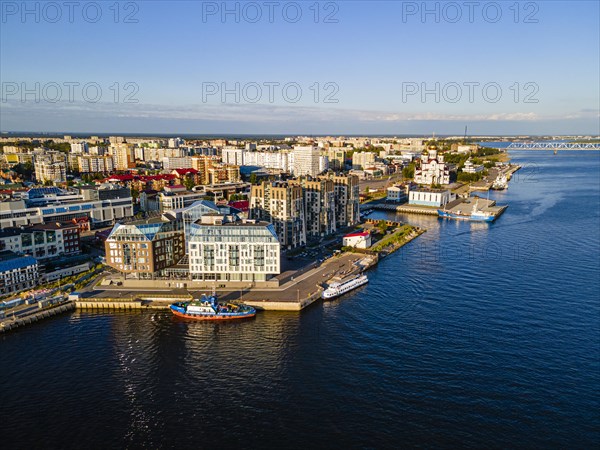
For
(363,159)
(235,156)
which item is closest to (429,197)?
(363,159)

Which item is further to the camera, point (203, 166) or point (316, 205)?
point (203, 166)

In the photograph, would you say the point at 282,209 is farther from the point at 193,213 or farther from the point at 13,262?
the point at 13,262

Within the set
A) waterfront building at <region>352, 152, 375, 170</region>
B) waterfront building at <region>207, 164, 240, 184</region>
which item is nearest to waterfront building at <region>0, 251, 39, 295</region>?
waterfront building at <region>207, 164, 240, 184</region>

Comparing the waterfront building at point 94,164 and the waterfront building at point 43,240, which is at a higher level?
the waterfront building at point 94,164

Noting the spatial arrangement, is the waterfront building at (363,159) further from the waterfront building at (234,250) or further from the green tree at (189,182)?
the waterfront building at (234,250)

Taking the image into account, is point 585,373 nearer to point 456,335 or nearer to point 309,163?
point 456,335

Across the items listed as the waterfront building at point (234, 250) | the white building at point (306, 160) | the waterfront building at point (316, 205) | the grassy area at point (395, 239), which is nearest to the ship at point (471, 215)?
the grassy area at point (395, 239)

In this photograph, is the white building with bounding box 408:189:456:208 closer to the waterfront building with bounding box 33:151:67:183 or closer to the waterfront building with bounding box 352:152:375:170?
the waterfront building with bounding box 352:152:375:170
